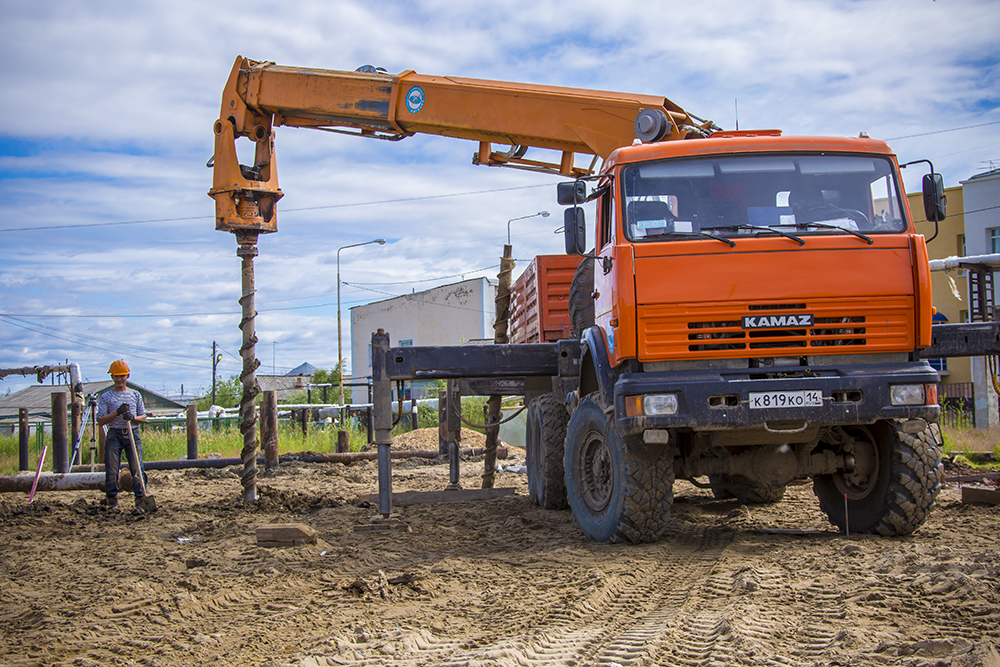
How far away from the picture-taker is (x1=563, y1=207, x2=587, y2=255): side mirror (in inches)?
265

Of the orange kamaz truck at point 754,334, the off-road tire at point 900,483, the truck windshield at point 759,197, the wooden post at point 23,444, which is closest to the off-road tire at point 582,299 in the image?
the orange kamaz truck at point 754,334

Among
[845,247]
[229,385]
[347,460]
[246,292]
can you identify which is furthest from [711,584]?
[229,385]

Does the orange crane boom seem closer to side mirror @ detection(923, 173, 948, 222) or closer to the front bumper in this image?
side mirror @ detection(923, 173, 948, 222)

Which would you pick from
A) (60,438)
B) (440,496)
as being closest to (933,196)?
(440,496)

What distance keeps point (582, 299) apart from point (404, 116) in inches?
136

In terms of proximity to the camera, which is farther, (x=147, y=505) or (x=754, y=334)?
(x=147, y=505)

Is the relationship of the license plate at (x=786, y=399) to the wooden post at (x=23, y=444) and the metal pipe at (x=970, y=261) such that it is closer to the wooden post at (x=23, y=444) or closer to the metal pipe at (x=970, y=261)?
the metal pipe at (x=970, y=261)

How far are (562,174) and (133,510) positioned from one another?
251 inches

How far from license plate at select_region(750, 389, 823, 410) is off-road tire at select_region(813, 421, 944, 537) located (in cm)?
90

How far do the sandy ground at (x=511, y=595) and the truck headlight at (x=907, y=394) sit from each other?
97cm

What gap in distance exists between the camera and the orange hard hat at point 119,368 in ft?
34.1

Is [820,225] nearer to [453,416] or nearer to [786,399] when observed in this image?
[786,399]

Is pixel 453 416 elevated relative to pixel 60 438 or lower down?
elevated

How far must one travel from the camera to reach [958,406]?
1967 cm
